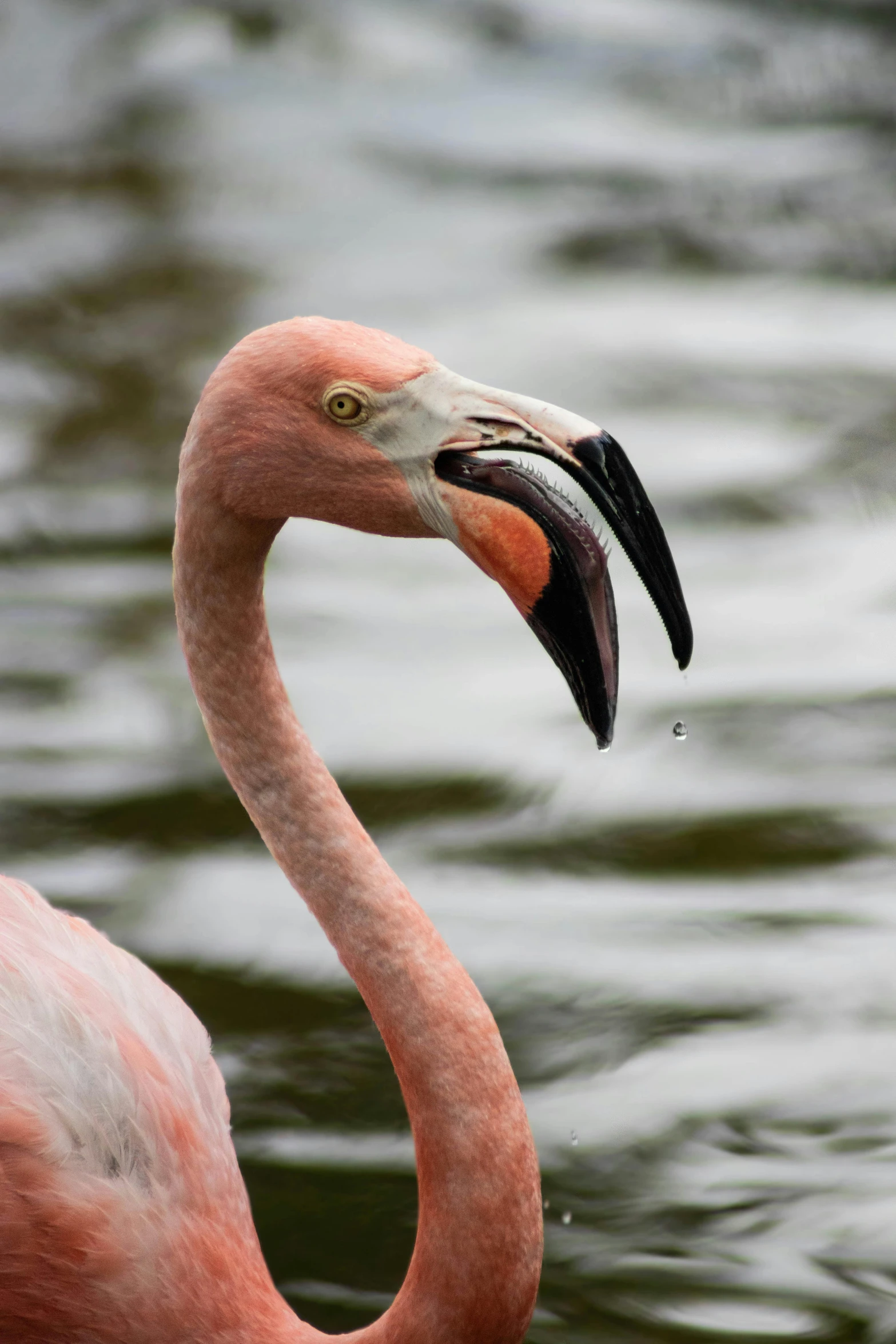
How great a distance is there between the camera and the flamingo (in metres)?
1.89

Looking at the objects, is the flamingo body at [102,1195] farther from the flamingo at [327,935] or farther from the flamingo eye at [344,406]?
the flamingo eye at [344,406]

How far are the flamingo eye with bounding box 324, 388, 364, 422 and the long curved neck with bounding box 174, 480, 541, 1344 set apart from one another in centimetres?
20

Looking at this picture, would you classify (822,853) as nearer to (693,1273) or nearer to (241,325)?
(693,1273)

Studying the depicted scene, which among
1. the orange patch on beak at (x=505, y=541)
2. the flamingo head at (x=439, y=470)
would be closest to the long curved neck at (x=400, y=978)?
the flamingo head at (x=439, y=470)

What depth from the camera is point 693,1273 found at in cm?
271

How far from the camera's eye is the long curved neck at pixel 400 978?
210 centimetres

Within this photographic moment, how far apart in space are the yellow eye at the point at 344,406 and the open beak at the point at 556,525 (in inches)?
4.9

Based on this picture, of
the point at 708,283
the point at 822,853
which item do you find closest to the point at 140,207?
the point at 708,283

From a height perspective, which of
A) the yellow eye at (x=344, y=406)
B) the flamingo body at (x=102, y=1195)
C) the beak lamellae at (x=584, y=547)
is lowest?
the flamingo body at (x=102, y=1195)

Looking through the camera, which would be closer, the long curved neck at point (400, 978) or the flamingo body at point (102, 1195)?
the long curved neck at point (400, 978)

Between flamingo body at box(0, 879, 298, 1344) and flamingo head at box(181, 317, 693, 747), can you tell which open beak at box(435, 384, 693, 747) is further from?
flamingo body at box(0, 879, 298, 1344)

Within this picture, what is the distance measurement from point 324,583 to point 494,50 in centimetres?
428

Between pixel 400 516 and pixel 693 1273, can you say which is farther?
pixel 693 1273

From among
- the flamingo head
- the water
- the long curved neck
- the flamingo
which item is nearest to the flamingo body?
Result: the flamingo
